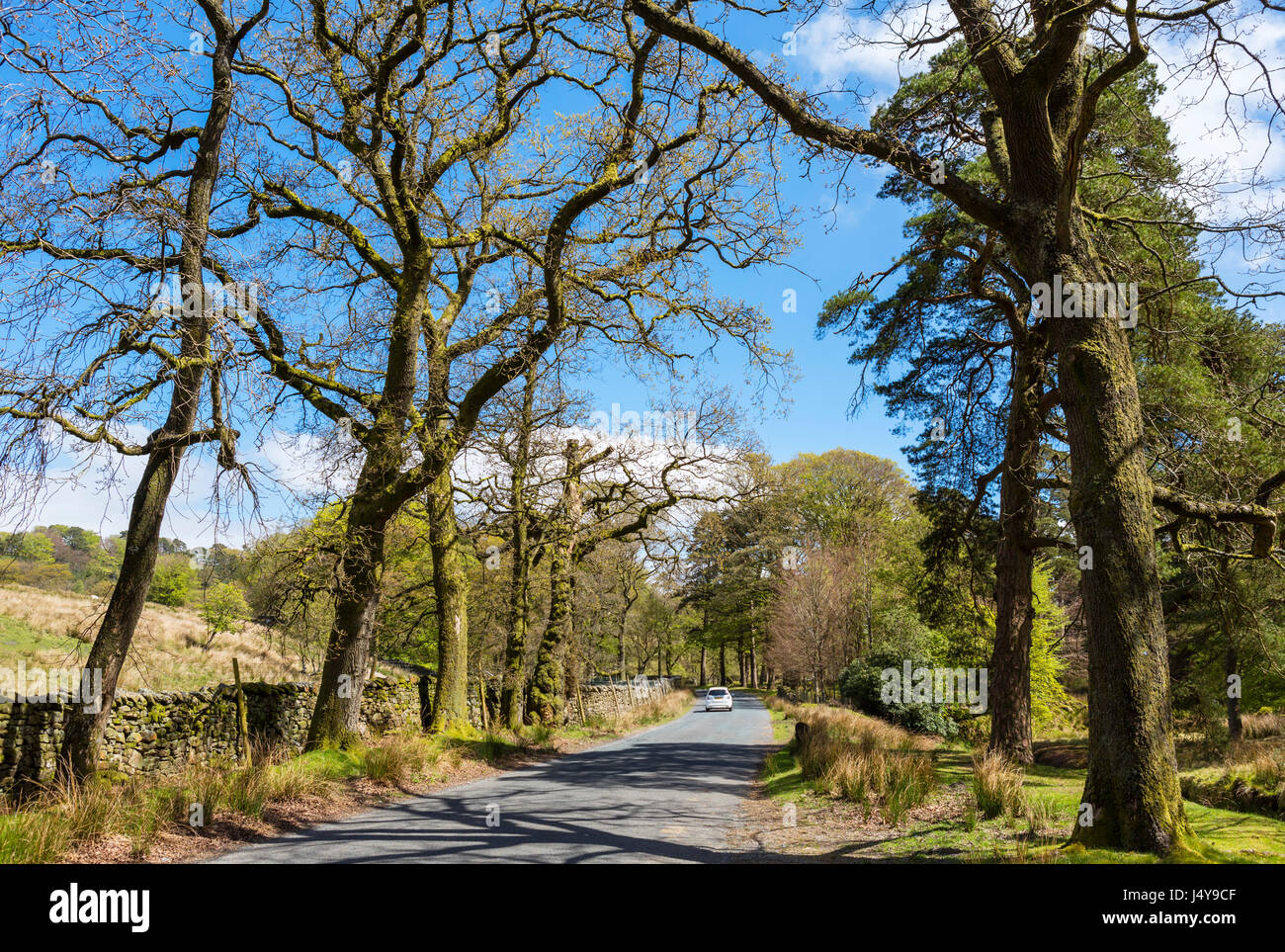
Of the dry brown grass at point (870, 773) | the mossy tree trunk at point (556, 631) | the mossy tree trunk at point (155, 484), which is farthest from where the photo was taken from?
the mossy tree trunk at point (556, 631)

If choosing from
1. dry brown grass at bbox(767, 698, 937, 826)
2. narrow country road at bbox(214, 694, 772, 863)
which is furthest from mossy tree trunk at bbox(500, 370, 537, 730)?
dry brown grass at bbox(767, 698, 937, 826)

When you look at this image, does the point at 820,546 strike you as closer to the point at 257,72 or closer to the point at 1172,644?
the point at 1172,644

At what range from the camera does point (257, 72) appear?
456 inches

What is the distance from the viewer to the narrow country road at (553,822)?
6.97m

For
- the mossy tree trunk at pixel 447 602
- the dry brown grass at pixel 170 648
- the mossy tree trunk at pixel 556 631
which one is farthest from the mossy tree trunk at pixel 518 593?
the dry brown grass at pixel 170 648

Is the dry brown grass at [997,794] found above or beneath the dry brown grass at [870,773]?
above

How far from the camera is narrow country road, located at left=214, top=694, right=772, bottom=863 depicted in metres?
6.97

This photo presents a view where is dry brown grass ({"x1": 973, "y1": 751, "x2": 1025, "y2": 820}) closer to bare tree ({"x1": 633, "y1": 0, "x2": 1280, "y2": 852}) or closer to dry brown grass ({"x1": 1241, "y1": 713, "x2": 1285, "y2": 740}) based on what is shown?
bare tree ({"x1": 633, "y1": 0, "x2": 1280, "y2": 852})

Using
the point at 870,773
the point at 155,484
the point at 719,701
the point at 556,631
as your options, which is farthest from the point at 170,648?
the point at 870,773

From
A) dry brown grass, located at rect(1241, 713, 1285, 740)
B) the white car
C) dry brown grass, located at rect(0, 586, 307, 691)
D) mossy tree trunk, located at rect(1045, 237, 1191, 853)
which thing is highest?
mossy tree trunk, located at rect(1045, 237, 1191, 853)

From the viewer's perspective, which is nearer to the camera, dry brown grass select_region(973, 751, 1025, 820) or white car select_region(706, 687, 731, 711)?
dry brown grass select_region(973, 751, 1025, 820)

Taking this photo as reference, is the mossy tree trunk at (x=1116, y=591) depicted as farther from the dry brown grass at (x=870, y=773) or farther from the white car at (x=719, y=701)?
the white car at (x=719, y=701)

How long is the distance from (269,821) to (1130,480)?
32.1 ft
